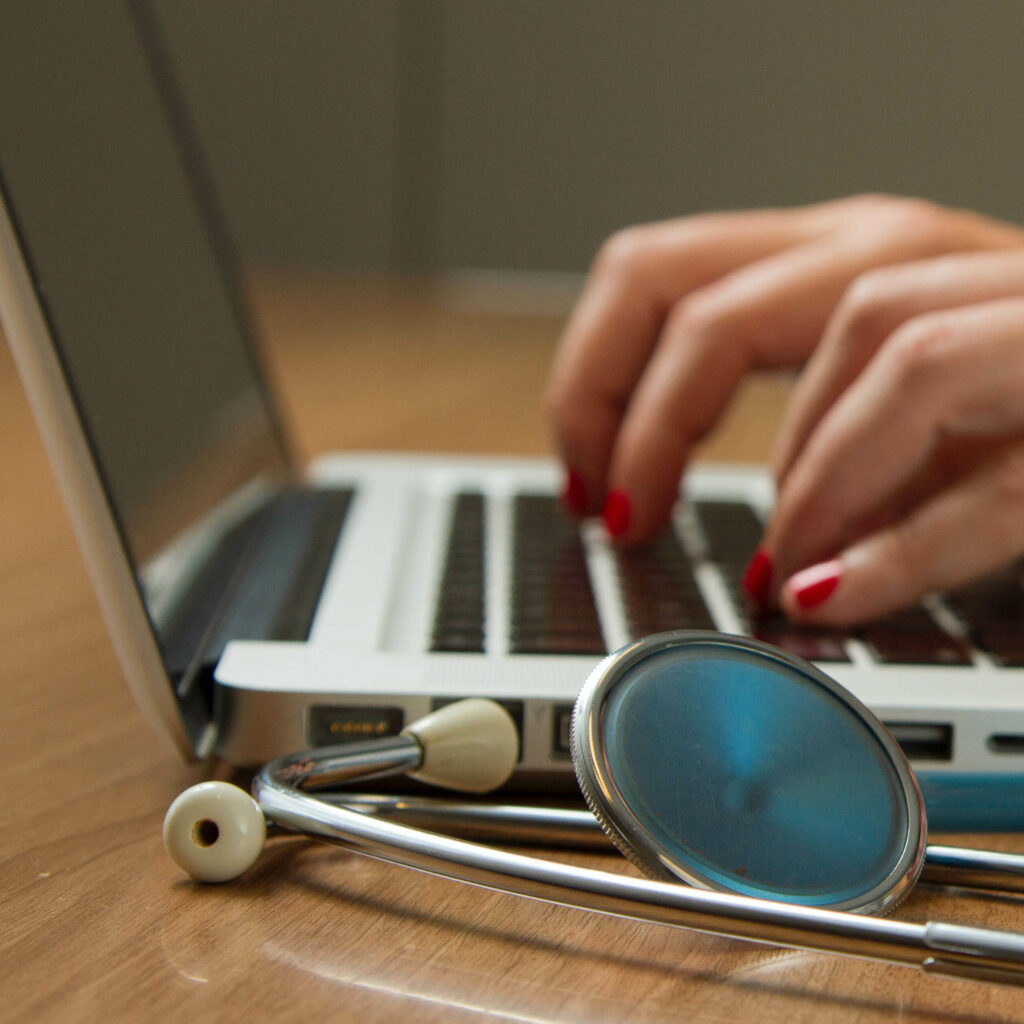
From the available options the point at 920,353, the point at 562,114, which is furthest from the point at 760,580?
the point at 562,114

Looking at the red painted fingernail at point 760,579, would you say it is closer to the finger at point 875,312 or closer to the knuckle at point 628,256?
the finger at point 875,312

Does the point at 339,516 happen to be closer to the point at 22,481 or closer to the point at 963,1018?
the point at 22,481

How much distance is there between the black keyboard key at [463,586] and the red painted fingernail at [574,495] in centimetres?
4

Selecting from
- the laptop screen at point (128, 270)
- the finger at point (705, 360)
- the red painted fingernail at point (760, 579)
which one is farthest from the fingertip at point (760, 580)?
the laptop screen at point (128, 270)

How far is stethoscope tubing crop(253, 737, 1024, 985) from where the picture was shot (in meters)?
0.24

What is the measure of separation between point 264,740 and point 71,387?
106 millimetres

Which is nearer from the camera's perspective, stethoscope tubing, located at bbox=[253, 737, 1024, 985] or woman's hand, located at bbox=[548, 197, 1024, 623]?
stethoscope tubing, located at bbox=[253, 737, 1024, 985]

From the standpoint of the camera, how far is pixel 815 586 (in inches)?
16.8

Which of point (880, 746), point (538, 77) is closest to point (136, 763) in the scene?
point (880, 746)

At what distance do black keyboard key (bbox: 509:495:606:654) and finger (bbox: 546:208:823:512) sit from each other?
0.04 meters

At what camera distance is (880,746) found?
30 cm

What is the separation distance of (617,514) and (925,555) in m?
0.17

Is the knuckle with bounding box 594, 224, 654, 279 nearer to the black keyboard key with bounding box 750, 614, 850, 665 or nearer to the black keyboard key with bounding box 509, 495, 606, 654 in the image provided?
the black keyboard key with bounding box 509, 495, 606, 654

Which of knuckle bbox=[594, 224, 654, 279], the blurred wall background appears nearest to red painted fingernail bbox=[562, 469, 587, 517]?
knuckle bbox=[594, 224, 654, 279]
